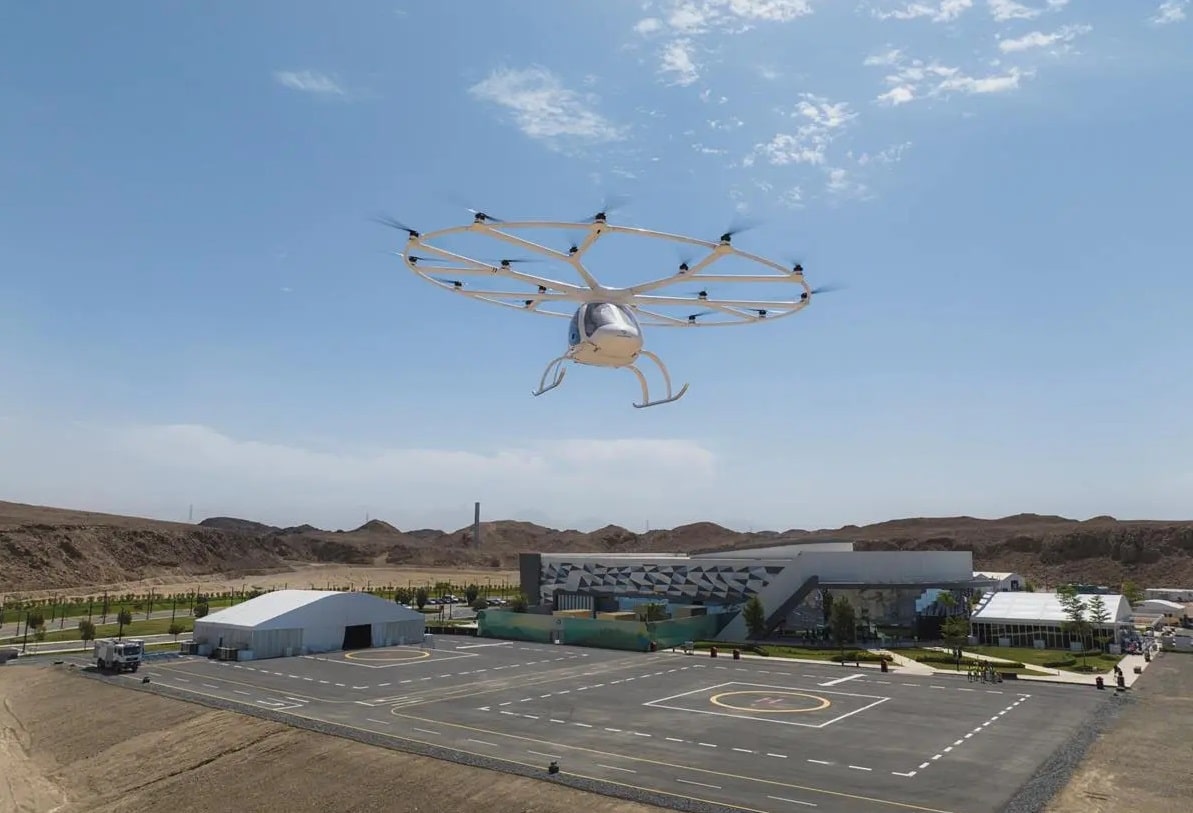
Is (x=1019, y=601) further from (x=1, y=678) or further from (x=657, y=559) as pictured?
(x=1, y=678)

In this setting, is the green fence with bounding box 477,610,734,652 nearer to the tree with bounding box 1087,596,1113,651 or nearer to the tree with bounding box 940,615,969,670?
the tree with bounding box 940,615,969,670

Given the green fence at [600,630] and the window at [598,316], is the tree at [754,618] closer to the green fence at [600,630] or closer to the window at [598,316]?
the green fence at [600,630]

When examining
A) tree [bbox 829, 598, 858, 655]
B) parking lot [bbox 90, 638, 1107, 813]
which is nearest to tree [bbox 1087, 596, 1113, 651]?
parking lot [bbox 90, 638, 1107, 813]

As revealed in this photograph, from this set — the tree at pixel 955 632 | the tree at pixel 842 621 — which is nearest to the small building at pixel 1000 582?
the tree at pixel 955 632

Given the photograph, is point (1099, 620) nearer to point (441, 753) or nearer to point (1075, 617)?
point (1075, 617)

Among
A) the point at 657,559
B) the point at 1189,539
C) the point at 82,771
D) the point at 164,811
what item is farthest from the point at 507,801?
the point at 1189,539

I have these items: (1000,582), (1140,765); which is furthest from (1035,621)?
(1140,765)
